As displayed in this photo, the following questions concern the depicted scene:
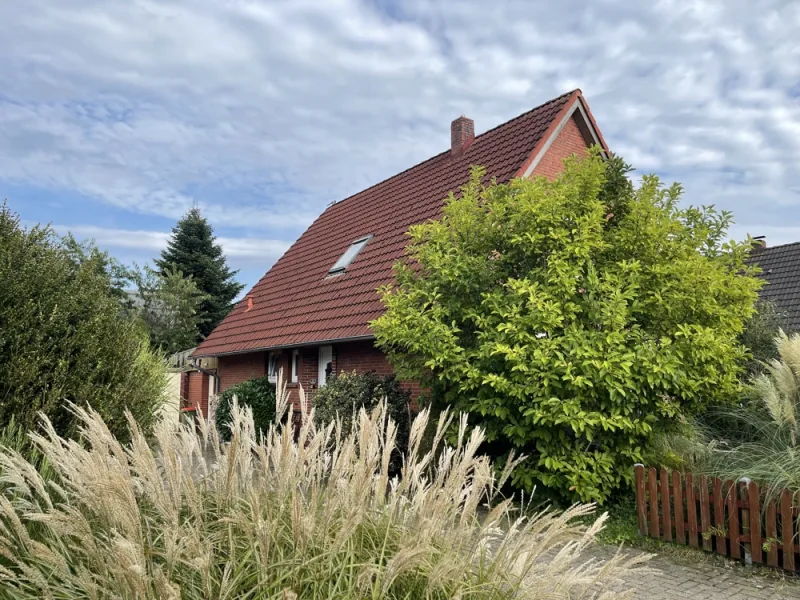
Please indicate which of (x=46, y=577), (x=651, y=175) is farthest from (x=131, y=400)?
(x=651, y=175)

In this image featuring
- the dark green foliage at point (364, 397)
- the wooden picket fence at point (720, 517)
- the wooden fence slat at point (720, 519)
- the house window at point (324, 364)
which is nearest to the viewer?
the wooden picket fence at point (720, 517)

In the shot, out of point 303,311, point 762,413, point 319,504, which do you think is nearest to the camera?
point 319,504

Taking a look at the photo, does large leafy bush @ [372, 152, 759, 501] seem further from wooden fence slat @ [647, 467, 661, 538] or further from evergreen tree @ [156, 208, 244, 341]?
evergreen tree @ [156, 208, 244, 341]

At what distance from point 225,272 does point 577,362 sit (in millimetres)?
30599

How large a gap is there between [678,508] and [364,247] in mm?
9382

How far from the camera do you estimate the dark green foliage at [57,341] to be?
490cm

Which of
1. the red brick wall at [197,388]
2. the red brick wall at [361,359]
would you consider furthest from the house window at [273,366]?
the red brick wall at [197,388]

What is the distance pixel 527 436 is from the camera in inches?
265

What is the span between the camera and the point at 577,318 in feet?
22.3

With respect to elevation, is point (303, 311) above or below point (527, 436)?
above

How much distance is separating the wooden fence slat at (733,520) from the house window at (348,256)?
9.60 metres

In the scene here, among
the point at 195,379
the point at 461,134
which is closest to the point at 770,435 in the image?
the point at 461,134

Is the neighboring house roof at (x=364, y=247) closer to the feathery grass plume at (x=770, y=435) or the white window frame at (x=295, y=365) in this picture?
the white window frame at (x=295, y=365)

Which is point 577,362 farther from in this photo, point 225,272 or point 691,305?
point 225,272
